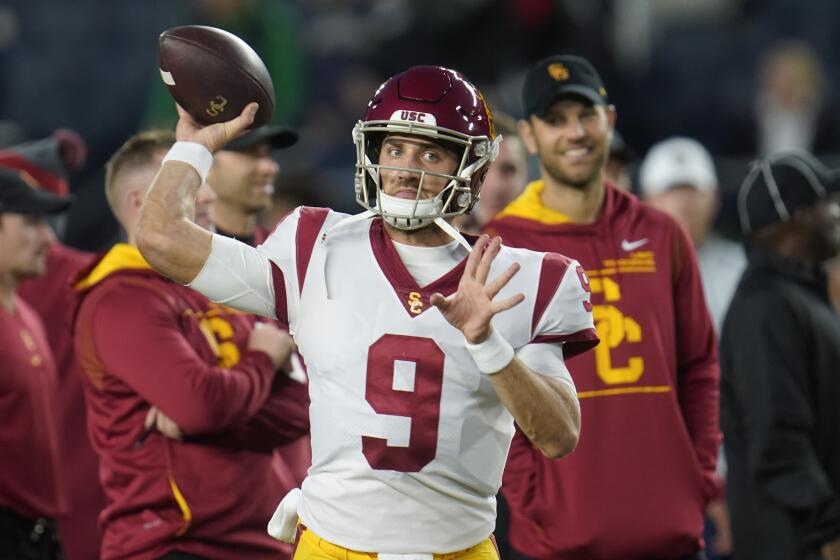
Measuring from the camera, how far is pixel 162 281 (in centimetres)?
391

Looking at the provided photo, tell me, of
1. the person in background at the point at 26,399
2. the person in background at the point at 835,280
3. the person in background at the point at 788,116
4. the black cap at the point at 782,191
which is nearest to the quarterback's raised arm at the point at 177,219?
the person in background at the point at 26,399

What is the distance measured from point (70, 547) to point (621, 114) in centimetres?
523

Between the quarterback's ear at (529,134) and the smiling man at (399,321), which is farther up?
the quarterback's ear at (529,134)

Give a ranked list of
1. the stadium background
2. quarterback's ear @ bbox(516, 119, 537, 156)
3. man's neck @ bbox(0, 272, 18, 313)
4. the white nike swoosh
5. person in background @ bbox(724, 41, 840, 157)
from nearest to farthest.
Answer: the white nike swoosh < quarterback's ear @ bbox(516, 119, 537, 156) < man's neck @ bbox(0, 272, 18, 313) < the stadium background < person in background @ bbox(724, 41, 840, 157)

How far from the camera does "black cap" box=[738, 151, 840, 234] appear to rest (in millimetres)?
4762

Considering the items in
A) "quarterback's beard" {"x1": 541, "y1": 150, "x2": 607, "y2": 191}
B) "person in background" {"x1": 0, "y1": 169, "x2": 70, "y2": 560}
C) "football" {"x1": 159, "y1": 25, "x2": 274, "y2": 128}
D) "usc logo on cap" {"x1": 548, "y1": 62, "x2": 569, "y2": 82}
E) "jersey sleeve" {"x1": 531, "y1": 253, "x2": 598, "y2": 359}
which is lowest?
"person in background" {"x1": 0, "y1": 169, "x2": 70, "y2": 560}

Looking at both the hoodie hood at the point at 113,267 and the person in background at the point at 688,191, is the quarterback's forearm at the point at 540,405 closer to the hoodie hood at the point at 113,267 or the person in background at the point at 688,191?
the hoodie hood at the point at 113,267

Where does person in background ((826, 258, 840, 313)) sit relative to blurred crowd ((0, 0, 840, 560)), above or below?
below

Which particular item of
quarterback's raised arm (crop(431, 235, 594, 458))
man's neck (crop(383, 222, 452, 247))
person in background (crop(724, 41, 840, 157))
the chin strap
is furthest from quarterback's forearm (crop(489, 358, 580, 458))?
person in background (crop(724, 41, 840, 157))

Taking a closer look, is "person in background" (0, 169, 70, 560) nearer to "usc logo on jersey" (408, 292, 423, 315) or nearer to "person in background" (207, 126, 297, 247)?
"person in background" (207, 126, 297, 247)

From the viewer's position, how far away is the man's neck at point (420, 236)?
119 inches

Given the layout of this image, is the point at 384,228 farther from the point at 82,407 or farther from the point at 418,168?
Answer: the point at 82,407

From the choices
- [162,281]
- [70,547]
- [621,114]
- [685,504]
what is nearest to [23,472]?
[70,547]

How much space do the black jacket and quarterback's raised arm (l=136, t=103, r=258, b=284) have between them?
225 cm
